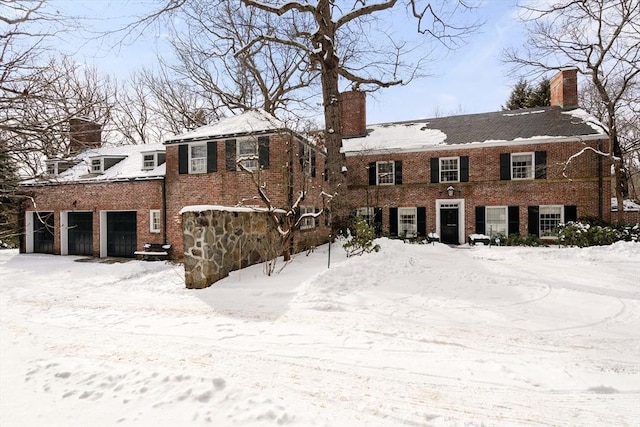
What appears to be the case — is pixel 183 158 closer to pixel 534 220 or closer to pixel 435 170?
pixel 435 170

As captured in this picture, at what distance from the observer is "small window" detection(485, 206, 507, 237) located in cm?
1681

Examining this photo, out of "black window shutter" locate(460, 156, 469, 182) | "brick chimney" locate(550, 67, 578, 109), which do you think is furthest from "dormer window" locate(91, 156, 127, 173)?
"brick chimney" locate(550, 67, 578, 109)

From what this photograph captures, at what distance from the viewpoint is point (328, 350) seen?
3.92 m

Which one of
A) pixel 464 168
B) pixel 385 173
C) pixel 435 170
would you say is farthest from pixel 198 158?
pixel 464 168

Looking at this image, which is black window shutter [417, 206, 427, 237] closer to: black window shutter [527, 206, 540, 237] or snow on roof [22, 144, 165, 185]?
black window shutter [527, 206, 540, 237]

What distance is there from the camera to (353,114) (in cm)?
2159

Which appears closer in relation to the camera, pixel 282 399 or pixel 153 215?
pixel 282 399

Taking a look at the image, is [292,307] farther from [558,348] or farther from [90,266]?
[90,266]

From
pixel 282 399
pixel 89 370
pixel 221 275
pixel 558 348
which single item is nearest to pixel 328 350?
pixel 282 399

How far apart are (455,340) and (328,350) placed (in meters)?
1.72

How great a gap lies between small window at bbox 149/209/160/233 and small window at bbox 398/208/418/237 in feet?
41.5

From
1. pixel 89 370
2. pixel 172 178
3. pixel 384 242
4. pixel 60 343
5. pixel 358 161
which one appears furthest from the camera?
pixel 358 161

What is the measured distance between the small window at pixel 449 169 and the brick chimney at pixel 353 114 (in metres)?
5.89

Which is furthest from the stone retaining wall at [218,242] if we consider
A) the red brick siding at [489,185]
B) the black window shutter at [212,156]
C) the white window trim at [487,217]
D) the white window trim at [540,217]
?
the white window trim at [540,217]
